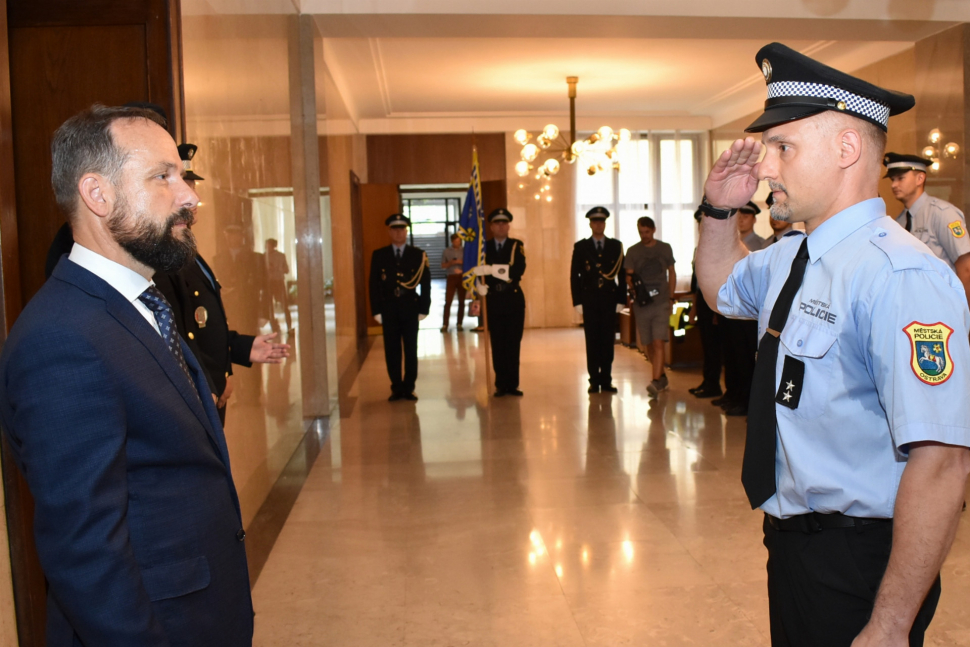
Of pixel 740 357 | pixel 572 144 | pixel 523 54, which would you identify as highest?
pixel 523 54

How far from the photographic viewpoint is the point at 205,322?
2916mm

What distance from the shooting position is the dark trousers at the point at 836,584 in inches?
53.7

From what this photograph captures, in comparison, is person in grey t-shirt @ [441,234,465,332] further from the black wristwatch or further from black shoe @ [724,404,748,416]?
the black wristwatch

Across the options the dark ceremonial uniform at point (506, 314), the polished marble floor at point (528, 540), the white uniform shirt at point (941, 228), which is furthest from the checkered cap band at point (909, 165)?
the dark ceremonial uniform at point (506, 314)

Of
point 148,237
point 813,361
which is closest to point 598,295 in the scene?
point 813,361

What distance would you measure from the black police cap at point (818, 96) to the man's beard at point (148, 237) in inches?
44.5

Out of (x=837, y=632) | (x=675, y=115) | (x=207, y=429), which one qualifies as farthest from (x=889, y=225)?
(x=675, y=115)

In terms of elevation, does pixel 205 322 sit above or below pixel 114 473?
above

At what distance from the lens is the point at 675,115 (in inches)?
560

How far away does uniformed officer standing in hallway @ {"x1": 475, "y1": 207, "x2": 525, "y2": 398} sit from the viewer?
757 cm

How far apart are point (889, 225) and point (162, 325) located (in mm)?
1387

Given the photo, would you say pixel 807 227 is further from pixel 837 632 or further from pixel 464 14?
pixel 464 14

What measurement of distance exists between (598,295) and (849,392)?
638cm

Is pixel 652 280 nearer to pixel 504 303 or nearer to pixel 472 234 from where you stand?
pixel 504 303
